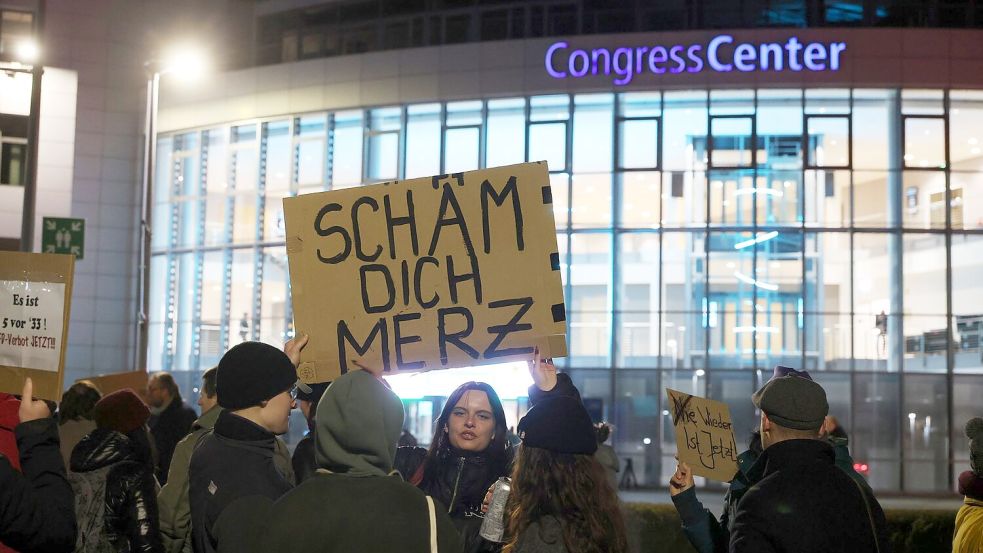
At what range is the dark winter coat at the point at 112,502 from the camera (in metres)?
6.51

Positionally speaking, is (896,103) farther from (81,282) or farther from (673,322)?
(81,282)

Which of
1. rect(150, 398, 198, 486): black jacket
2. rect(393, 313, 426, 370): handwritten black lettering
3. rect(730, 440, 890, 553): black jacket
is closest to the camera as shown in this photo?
rect(730, 440, 890, 553): black jacket

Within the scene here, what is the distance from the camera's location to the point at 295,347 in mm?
5453

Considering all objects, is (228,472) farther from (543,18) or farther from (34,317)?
(543,18)

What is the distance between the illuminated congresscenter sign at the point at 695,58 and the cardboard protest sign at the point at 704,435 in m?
21.5

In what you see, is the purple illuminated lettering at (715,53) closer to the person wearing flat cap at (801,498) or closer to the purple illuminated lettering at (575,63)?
Result: the purple illuminated lettering at (575,63)

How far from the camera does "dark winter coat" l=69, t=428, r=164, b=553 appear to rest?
651cm

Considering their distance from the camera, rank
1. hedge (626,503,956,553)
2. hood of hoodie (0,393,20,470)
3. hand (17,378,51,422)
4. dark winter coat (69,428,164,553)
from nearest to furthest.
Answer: hand (17,378,51,422)
hood of hoodie (0,393,20,470)
dark winter coat (69,428,164,553)
hedge (626,503,956,553)

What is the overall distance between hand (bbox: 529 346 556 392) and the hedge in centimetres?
669

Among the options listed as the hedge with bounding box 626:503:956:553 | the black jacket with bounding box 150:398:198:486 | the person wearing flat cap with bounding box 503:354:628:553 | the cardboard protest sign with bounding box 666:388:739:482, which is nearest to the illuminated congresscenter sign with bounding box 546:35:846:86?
the hedge with bounding box 626:503:956:553

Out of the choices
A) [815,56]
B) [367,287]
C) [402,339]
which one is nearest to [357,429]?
[402,339]

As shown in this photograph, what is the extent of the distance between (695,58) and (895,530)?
17.1 meters

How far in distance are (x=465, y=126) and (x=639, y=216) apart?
4.85m

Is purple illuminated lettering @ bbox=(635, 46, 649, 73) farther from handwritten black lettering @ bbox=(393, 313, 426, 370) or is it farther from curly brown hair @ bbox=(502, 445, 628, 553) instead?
curly brown hair @ bbox=(502, 445, 628, 553)
